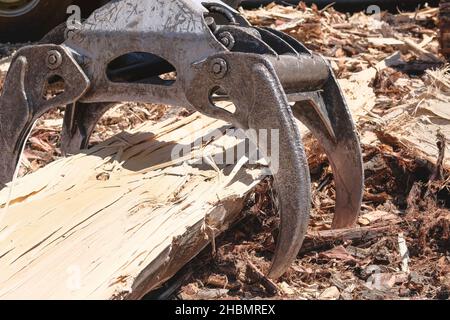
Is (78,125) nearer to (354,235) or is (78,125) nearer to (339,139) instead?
(339,139)

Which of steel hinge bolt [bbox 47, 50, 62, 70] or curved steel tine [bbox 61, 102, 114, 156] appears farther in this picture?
curved steel tine [bbox 61, 102, 114, 156]

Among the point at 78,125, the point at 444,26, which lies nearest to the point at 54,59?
the point at 78,125

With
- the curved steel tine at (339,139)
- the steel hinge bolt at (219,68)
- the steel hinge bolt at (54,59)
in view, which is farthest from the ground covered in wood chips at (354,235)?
the steel hinge bolt at (54,59)

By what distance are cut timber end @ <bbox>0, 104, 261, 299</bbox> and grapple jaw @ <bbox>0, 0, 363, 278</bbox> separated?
261mm

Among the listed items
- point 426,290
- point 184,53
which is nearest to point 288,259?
point 426,290

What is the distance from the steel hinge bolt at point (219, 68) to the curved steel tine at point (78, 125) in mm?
704

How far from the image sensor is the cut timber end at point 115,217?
2.64 metres

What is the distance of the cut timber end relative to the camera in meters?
2.64

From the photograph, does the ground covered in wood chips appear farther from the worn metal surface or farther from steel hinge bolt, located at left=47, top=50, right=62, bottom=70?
steel hinge bolt, located at left=47, top=50, right=62, bottom=70

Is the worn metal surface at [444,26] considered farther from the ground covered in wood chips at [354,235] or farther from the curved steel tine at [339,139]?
the curved steel tine at [339,139]

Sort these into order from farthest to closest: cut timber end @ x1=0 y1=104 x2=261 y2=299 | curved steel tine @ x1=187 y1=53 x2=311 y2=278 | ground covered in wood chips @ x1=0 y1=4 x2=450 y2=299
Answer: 1. ground covered in wood chips @ x1=0 y1=4 x2=450 y2=299
2. curved steel tine @ x1=187 y1=53 x2=311 y2=278
3. cut timber end @ x1=0 y1=104 x2=261 y2=299

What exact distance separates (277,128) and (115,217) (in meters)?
0.62

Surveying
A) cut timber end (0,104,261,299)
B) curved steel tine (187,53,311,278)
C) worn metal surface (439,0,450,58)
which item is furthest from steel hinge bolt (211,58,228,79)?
worn metal surface (439,0,450,58)

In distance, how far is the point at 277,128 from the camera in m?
2.95
